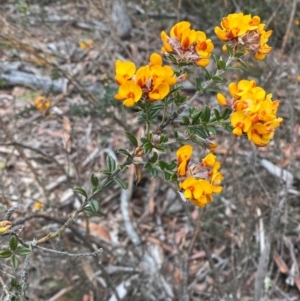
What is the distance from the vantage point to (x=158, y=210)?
2.82 meters

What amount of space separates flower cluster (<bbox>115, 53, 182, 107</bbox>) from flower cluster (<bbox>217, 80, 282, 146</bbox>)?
148 millimetres

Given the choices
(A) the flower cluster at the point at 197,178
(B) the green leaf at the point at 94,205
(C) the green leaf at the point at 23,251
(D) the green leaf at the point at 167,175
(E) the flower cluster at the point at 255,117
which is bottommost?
(C) the green leaf at the point at 23,251

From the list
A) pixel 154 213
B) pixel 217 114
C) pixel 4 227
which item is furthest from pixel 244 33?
pixel 154 213

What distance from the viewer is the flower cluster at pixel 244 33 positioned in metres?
1.05

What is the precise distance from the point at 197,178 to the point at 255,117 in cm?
17

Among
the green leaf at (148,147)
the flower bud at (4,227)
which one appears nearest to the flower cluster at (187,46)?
the green leaf at (148,147)

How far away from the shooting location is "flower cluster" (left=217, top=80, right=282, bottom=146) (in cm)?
93

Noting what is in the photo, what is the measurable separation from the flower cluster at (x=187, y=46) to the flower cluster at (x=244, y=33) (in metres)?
0.06

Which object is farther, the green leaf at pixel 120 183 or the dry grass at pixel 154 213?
the dry grass at pixel 154 213

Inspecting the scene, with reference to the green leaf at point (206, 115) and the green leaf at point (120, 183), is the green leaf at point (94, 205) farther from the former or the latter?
the green leaf at point (206, 115)

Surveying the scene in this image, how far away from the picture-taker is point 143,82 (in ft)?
3.04

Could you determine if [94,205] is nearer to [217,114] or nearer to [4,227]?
[4,227]

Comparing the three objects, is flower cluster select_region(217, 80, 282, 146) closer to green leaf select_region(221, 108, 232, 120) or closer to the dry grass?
green leaf select_region(221, 108, 232, 120)

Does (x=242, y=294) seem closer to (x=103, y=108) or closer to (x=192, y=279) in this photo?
(x=192, y=279)
